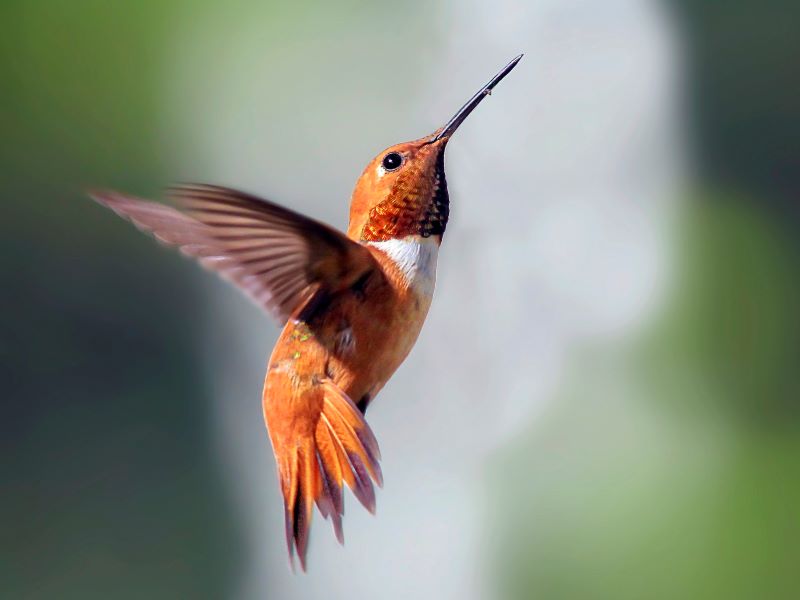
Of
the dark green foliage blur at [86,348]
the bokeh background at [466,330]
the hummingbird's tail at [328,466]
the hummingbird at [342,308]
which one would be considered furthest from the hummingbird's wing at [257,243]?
the dark green foliage blur at [86,348]

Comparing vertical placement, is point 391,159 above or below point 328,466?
above

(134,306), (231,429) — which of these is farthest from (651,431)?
(134,306)

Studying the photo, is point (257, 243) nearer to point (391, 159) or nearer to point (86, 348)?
point (391, 159)

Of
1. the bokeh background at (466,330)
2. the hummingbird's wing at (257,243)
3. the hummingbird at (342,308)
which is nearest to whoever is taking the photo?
the hummingbird's wing at (257,243)

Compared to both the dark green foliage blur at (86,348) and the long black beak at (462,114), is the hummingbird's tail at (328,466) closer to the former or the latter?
the long black beak at (462,114)

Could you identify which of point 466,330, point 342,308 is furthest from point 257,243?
point 466,330

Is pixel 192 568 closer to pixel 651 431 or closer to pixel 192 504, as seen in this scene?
pixel 192 504

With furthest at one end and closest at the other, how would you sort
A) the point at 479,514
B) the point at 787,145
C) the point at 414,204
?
1. the point at 787,145
2. the point at 479,514
3. the point at 414,204

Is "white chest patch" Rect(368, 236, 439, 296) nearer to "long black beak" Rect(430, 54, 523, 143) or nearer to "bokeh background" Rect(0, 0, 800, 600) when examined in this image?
"long black beak" Rect(430, 54, 523, 143)
